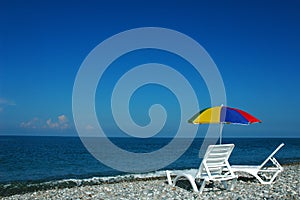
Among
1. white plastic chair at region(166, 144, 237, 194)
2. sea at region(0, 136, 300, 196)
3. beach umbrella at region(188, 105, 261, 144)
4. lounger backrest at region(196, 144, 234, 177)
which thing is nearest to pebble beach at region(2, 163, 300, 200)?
white plastic chair at region(166, 144, 237, 194)

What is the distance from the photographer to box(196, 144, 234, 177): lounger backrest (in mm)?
8879

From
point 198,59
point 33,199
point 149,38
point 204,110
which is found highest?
point 149,38

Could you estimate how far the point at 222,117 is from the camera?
32.3 feet

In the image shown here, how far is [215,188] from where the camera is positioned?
31.7ft

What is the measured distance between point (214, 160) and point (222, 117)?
4.67ft

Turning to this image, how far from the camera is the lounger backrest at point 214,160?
8.88m

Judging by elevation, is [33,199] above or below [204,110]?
below

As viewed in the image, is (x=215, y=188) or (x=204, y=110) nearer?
(x=215, y=188)

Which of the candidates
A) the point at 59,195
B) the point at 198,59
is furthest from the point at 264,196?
the point at 198,59

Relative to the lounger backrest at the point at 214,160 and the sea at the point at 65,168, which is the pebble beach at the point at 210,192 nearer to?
the lounger backrest at the point at 214,160

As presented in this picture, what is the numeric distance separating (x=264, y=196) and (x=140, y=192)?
3.58 metres

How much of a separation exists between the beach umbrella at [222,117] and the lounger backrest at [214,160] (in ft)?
2.81

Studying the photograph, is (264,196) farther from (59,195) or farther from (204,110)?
(59,195)

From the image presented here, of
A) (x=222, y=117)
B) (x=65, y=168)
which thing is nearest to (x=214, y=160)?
(x=222, y=117)
